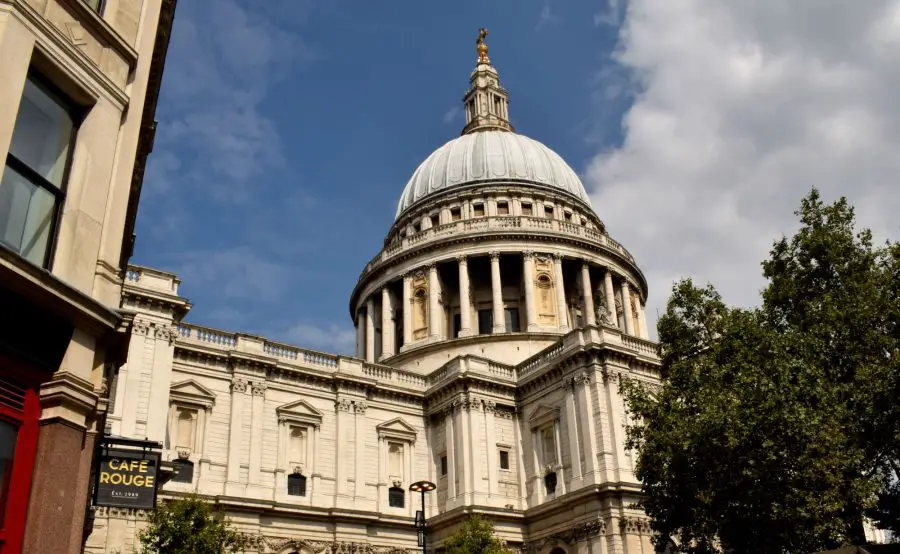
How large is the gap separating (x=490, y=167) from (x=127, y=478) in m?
52.8

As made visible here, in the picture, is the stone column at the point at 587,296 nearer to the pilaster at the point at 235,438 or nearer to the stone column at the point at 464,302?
the stone column at the point at 464,302

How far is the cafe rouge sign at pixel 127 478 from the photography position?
45.0 ft

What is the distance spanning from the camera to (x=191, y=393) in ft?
125

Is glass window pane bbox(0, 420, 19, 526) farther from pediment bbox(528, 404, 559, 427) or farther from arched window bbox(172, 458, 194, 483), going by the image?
pediment bbox(528, 404, 559, 427)

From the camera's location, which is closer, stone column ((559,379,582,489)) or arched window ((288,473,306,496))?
stone column ((559,379,582,489))

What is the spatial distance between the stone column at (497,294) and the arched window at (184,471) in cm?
2203

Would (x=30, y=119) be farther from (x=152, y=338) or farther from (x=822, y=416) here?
(x=152, y=338)

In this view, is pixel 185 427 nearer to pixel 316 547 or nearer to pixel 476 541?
pixel 316 547

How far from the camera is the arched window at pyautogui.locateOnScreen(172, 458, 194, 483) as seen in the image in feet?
119

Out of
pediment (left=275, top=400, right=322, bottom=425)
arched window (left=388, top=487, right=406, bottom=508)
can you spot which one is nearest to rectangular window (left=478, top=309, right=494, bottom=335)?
arched window (left=388, top=487, right=406, bottom=508)

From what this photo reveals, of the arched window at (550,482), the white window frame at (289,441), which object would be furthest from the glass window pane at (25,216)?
the arched window at (550,482)

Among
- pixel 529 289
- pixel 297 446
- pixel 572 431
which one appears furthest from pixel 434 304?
pixel 572 431

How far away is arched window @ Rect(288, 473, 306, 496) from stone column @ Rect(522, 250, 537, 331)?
1870 cm

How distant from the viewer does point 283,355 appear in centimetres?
4212
